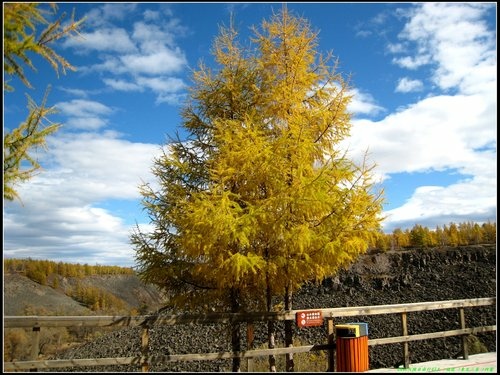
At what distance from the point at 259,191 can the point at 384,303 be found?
68297 millimetres

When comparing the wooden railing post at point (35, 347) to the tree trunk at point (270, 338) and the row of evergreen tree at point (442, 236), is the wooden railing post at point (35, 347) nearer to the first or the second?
the tree trunk at point (270, 338)

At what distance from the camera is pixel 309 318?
819 centimetres

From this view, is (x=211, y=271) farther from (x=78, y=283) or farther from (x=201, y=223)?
(x=78, y=283)

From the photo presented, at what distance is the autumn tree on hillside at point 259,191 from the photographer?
8586mm

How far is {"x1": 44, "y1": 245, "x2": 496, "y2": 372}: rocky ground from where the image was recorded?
38.9m

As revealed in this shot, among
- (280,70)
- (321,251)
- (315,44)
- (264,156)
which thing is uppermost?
(315,44)

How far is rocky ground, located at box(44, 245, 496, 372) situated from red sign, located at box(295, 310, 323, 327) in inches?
237

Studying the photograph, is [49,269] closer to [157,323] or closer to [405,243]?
[405,243]

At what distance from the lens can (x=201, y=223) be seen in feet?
26.8

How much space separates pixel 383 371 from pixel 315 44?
7.48 m

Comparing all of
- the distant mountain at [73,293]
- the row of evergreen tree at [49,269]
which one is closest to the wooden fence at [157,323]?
the distant mountain at [73,293]

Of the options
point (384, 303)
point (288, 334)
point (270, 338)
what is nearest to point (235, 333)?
point (270, 338)

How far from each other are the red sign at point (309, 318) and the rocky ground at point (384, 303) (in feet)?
19.8

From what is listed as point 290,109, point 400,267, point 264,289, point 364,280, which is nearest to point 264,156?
point 290,109
